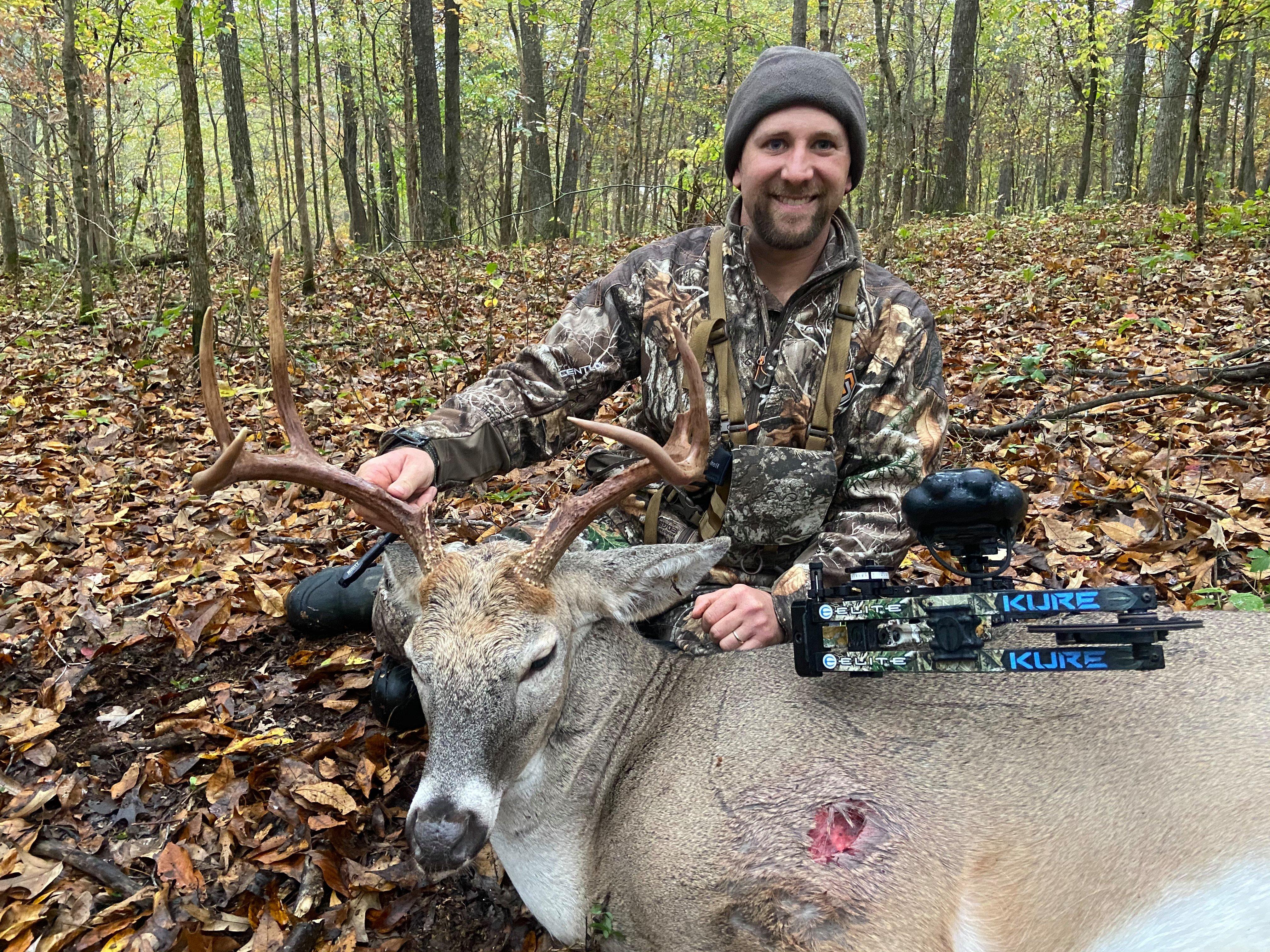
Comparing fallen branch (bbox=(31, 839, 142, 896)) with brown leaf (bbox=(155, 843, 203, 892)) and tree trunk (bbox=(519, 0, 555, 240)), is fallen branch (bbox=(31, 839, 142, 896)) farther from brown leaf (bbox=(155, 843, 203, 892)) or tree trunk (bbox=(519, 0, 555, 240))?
tree trunk (bbox=(519, 0, 555, 240))

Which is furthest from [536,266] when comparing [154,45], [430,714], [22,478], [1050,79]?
[1050,79]

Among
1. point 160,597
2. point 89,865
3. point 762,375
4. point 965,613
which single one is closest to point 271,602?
point 160,597

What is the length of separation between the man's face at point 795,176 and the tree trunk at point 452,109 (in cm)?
1424

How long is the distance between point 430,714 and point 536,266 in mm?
11350

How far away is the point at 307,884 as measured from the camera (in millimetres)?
3160

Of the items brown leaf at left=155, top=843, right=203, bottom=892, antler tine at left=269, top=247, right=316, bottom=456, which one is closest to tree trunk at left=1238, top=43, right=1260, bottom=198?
antler tine at left=269, top=247, right=316, bottom=456

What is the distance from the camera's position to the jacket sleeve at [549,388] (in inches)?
152

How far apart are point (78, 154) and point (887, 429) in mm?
11307

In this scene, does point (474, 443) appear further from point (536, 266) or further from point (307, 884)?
point (536, 266)

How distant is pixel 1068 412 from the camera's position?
591cm

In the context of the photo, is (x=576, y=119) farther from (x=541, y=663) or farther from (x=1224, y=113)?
(x=541, y=663)

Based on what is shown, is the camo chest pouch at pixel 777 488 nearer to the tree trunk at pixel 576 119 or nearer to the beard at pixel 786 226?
the beard at pixel 786 226

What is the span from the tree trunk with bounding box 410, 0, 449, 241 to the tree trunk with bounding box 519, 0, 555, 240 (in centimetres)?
→ 220

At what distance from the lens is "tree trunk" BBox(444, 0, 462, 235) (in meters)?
17.7
